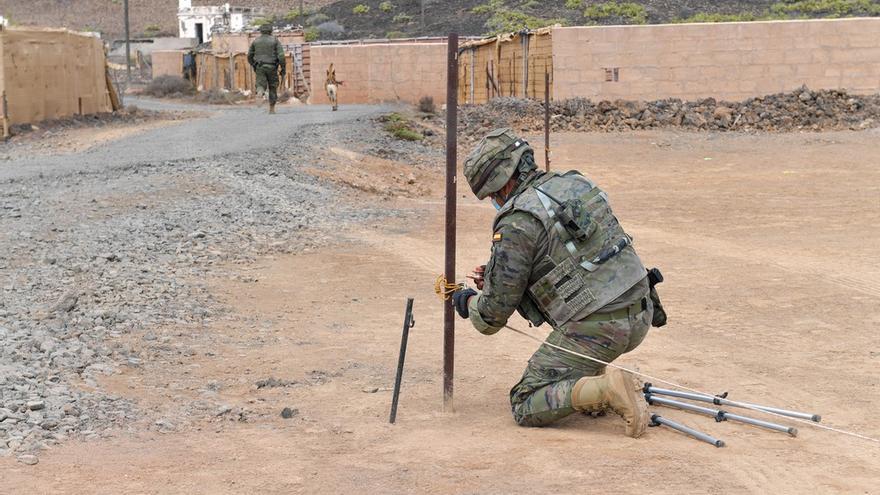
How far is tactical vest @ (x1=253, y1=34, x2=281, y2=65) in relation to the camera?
21938 millimetres

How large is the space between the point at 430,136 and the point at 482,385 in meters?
16.9

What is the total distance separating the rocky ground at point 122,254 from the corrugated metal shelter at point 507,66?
10262 mm

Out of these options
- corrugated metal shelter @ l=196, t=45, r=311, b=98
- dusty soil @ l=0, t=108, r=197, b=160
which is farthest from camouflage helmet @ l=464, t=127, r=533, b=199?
corrugated metal shelter @ l=196, t=45, r=311, b=98

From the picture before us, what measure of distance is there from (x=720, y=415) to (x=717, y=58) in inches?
825

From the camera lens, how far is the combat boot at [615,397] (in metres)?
4.85

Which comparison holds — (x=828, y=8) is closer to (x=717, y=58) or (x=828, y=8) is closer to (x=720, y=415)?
(x=717, y=58)

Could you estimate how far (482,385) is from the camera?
6.12m

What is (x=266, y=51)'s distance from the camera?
72.0 feet

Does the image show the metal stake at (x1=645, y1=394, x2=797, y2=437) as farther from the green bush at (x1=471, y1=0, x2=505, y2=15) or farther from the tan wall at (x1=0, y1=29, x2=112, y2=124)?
the green bush at (x1=471, y1=0, x2=505, y2=15)

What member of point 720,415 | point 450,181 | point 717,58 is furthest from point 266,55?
point 720,415

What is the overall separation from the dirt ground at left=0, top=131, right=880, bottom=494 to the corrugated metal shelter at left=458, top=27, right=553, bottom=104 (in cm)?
1391

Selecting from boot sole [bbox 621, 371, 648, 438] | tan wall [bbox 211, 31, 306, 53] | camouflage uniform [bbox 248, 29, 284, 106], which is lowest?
boot sole [bbox 621, 371, 648, 438]

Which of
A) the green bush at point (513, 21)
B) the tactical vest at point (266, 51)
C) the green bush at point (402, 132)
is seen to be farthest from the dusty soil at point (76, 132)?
the green bush at point (513, 21)

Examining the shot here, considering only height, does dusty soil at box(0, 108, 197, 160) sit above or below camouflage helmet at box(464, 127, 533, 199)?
below
